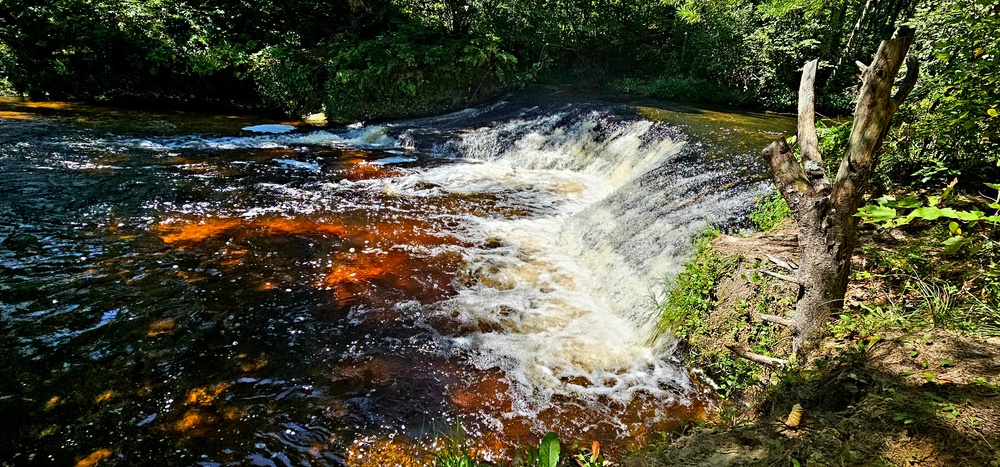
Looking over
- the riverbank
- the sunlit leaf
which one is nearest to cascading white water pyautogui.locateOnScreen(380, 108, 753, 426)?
the riverbank

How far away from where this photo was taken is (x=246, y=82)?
14148 mm

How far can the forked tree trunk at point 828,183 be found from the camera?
2209 millimetres

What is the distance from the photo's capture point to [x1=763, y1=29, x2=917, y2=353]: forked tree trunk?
221 centimetres

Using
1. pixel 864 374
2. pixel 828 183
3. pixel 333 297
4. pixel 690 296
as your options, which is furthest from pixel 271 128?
pixel 864 374

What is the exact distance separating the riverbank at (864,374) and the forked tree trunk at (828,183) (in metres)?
0.25

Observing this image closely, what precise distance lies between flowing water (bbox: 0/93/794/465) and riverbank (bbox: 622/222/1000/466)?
593mm

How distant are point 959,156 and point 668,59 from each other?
542 inches

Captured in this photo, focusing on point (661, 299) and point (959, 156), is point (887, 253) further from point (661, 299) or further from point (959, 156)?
point (661, 299)

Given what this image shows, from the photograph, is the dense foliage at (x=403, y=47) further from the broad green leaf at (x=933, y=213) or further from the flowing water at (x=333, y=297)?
the broad green leaf at (x=933, y=213)

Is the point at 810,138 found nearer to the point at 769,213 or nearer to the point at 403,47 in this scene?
the point at 769,213

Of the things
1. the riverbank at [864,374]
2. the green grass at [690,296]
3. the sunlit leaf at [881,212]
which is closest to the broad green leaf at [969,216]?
the sunlit leaf at [881,212]

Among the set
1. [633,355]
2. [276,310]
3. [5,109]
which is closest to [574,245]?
[633,355]

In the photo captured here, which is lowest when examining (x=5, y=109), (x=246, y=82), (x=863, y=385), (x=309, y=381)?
(x=309, y=381)

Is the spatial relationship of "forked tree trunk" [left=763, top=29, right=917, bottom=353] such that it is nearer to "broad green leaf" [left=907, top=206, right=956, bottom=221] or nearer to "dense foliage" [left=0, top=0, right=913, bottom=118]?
"broad green leaf" [left=907, top=206, right=956, bottom=221]
